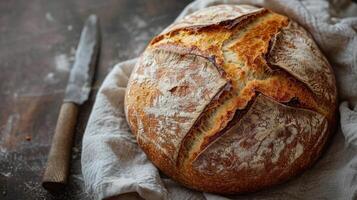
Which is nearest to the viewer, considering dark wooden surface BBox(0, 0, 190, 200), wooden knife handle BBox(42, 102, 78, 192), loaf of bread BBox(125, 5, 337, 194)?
loaf of bread BBox(125, 5, 337, 194)

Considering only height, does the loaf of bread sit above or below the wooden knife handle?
above

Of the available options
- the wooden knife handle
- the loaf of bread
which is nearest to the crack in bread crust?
the loaf of bread

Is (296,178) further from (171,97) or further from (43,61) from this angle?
(43,61)

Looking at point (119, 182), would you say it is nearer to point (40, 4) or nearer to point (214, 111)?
point (214, 111)

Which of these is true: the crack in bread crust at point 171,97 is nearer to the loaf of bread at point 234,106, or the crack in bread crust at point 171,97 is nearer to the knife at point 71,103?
the loaf of bread at point 234,106

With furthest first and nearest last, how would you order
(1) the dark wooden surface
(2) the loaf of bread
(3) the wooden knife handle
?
(1) the dark wooden surface, (3) the wooden knife handle, (2) the loaf of bread

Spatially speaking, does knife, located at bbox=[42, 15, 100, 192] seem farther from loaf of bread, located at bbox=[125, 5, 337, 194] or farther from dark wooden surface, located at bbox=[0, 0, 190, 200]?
loaf of bread, located at bbox=[125, 5, 337, 194]
